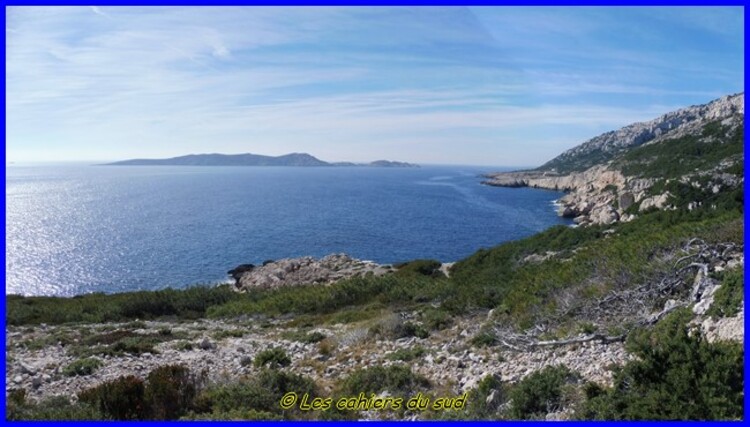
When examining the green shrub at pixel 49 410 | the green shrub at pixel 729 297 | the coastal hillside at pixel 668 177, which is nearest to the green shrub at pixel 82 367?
the green shrub at pixel 49 410

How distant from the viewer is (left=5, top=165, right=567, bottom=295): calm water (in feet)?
125

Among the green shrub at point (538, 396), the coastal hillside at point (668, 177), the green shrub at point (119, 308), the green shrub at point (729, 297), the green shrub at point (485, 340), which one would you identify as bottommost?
the green shrub at point (119, 308)

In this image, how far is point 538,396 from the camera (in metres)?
5.88

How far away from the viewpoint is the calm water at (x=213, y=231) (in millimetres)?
38219

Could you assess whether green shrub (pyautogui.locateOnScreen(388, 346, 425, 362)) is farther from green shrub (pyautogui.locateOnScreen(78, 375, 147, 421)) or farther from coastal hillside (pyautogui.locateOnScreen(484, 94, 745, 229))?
coastal hillside (pyautogui.locateOnScreen(484, 94, 745, 229))

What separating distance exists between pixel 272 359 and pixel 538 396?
4.92 metres

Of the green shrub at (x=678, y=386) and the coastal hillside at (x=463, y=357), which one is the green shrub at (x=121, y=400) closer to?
the coastal hillside at (x=463, y=357)

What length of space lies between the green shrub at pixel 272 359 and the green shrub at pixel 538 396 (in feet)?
14.5

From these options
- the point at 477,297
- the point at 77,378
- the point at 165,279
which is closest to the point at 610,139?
the point at 165,279

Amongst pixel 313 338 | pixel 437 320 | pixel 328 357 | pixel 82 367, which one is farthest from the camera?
pixel 437 320

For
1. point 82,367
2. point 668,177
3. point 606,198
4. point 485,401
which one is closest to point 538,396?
point 485,401

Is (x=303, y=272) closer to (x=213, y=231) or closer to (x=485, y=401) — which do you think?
(x=213, y=231)

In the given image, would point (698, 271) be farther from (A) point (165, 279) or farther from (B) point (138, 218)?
(B) point (138, 218)

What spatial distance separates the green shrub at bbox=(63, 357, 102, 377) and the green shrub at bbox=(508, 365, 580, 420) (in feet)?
22.8
